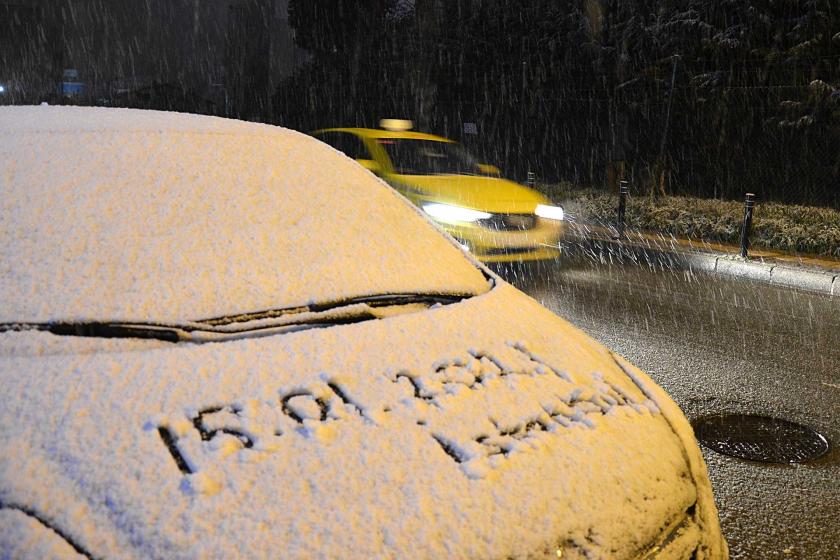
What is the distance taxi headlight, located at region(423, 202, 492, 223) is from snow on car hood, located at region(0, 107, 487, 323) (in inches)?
190

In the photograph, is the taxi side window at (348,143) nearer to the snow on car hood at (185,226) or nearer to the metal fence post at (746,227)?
the metal fence post at (746,227)

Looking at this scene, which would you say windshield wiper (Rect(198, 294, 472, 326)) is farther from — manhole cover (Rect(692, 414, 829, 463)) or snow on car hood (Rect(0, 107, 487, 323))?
manhole cover (Rect(692, 414, 829, 463))

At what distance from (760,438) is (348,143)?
254 inches

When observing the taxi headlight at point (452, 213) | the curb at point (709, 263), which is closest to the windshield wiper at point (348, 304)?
the taxi headlight at point (452, 213)

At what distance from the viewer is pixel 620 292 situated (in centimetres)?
779

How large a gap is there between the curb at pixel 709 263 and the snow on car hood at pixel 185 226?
715cm

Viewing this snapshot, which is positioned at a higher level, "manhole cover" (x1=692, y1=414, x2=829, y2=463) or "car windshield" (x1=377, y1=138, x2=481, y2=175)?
"car windshield" (x1=377, y1=138, x2=481, y2=175)

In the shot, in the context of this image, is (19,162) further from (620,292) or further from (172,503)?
(620,292)

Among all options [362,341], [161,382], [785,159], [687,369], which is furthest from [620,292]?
[785,159]

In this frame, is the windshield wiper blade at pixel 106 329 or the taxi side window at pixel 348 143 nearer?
the windshield wiper blade at pixel 106 329

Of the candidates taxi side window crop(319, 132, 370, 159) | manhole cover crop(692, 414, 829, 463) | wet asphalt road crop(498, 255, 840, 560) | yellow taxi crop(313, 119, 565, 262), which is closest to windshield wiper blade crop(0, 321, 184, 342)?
wet asphalt road crop(498, 255, 840, 560)

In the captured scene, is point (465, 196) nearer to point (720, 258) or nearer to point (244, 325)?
point (720, 258)

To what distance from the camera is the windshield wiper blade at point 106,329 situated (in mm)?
1846

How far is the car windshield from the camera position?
8.79 m
